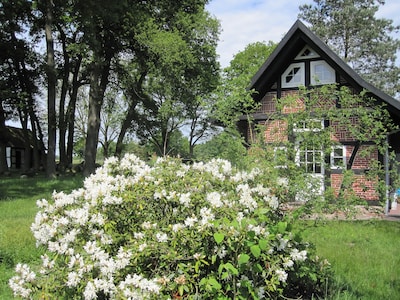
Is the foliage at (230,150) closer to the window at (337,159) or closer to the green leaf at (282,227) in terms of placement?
the window at (337,159)

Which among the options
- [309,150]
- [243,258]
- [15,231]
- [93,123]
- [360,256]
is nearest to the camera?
[243,258]

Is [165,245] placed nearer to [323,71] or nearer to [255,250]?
[255,250]

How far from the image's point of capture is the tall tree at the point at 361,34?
1127 inches

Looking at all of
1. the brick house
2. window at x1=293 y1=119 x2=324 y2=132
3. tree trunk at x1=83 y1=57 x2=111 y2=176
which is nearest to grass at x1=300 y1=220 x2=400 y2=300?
window at x1=293 y1=119 x2=324 y2=132

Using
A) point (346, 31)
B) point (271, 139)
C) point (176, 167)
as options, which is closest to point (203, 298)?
point (176, 167)

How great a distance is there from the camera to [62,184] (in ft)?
45.5

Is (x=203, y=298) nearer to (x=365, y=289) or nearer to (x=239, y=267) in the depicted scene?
(x=239, y=267)

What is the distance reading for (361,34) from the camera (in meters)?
28.7

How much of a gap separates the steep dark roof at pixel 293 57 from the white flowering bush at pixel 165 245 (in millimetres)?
8661

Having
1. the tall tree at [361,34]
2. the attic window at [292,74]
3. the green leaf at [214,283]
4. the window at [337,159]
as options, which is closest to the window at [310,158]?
the window at [337,159]

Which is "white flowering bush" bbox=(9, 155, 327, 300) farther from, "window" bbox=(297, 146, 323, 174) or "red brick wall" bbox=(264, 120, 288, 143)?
"red brick wall" bbox=(264, 120, 288, 143)

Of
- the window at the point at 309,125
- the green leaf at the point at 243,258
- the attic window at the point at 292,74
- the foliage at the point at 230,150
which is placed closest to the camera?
the green leaf at the point at 243,258

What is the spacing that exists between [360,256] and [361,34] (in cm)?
2764

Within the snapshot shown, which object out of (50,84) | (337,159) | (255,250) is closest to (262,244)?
(255,250)
